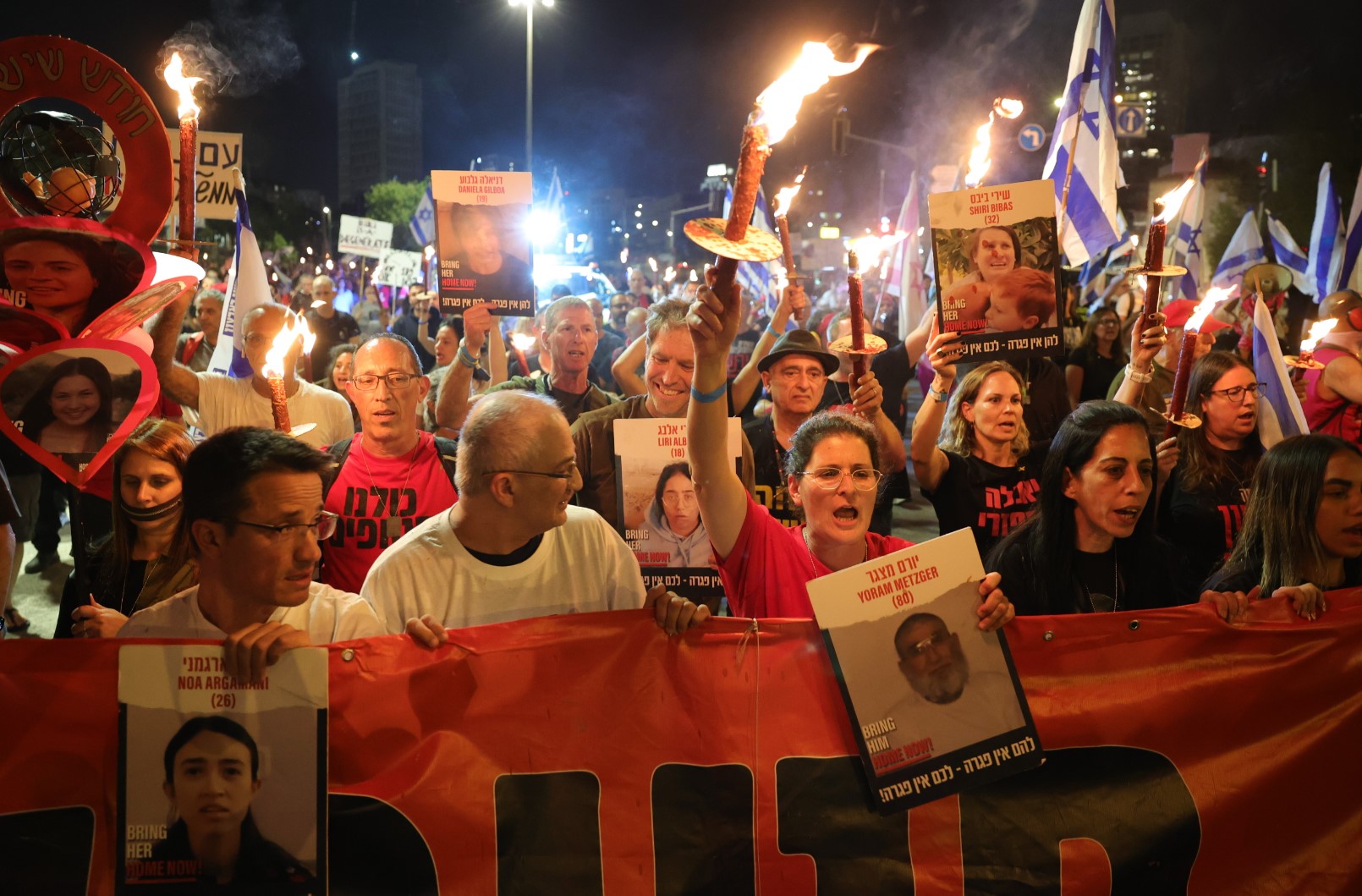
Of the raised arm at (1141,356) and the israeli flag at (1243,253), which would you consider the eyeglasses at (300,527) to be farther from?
the israeli flag at (1243,253)

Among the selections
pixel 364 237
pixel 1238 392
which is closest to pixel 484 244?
pixel 1238 392

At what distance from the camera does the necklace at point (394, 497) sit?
424 cm

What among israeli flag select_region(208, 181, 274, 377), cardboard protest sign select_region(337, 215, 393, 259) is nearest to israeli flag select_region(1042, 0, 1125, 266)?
israeli flag select_region(208, 181, 274, 377)

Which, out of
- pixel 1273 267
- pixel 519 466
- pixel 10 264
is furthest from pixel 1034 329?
pixel 1273 267

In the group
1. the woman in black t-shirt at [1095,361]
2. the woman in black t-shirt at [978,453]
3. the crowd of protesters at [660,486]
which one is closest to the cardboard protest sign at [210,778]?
the crowd of protesters at [660,486]

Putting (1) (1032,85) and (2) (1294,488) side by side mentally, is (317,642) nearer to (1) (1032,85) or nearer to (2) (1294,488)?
(2) (1294,488)

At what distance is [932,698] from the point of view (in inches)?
115

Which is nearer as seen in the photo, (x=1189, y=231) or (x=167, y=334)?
(x=167, y=334)

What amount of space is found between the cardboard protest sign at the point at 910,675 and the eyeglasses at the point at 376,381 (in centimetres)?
250

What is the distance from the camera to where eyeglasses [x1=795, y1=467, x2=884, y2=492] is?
3.50 meters

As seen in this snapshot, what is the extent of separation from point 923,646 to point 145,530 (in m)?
2.71

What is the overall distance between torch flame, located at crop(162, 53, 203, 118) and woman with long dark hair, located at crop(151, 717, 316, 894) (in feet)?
7.02

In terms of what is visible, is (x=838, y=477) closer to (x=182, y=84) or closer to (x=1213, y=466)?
(x=1213, y=466)

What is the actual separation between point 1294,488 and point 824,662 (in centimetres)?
191
